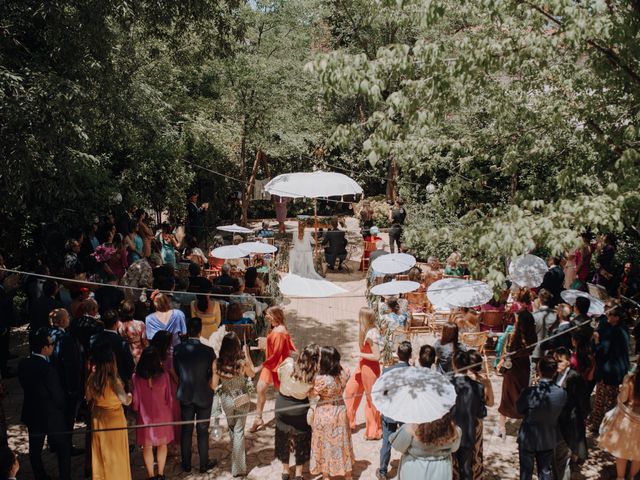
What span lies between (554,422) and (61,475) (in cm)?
486

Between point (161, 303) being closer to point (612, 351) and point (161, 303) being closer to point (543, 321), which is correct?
point (543, 321)

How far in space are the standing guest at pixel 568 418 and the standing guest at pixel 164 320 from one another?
436 centimetres

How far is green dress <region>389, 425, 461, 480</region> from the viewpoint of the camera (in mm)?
4574

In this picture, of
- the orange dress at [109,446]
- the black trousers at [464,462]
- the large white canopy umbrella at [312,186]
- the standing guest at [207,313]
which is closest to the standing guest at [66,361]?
the orange dress at [109,446]

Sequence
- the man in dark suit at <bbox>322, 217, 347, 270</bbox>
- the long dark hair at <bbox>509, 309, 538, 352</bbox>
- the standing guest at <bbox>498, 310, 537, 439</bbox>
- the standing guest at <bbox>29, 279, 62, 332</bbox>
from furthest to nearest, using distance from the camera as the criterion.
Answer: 1. the man in dark suit at <bbox>322, 217, 347, 270</bbox>
2. the standing guest at <bbox>29, 279, 62, 332</bbox>
3. the long dark hair at <bbox>509, 309, 538, 352</bbox>
4. the standing guest at <bbox>498, 310, 537, 439</bbox>

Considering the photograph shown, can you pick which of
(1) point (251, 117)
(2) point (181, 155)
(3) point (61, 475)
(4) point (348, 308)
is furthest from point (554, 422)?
(1) point (251, 117)

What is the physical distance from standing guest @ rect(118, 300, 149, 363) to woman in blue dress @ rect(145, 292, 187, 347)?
A: 88mm

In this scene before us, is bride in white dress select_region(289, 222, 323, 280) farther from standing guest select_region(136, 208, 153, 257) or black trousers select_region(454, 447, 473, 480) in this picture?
black trousers select_region(454, 447, 473, 480)

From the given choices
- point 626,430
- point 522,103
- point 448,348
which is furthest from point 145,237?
point 626,430

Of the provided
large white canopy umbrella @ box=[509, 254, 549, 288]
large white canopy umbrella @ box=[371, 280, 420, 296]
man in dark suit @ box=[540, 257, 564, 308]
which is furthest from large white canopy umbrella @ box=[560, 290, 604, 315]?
large white canopy umbrella @ box=[371, 280, 420, 296]

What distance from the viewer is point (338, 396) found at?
5578mm

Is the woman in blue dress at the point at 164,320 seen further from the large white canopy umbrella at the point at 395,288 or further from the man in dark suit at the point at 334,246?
the man in dark suit at the point at 334,246

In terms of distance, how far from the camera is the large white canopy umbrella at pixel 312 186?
41.4ft

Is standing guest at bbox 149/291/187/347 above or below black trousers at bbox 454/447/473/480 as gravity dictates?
above
